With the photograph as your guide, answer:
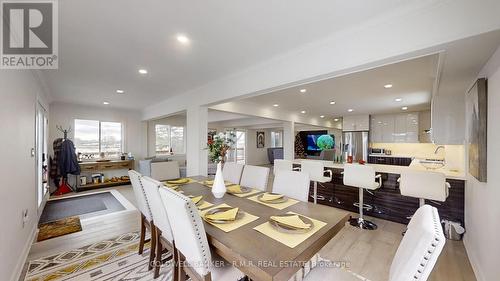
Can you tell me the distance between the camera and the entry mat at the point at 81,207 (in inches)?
144

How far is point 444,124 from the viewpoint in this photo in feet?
9.66

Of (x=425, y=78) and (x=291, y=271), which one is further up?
(x=425, y=78)

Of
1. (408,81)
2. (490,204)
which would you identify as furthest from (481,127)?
(408,81)

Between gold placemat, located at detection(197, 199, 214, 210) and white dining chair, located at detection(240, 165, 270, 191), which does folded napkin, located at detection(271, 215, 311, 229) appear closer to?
gold placemat, located at detection(197, 199, 214, 210)

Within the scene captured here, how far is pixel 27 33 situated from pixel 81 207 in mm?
3512

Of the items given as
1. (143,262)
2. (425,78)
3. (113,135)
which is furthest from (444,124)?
(113,135)

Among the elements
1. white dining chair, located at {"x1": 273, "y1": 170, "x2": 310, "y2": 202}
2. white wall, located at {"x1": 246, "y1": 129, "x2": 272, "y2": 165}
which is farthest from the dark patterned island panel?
white wall, located at {"x1": 246, "y1": 129, "x2": 272, "y2": 165}

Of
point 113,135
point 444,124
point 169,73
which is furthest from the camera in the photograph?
point 113,135

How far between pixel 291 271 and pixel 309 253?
0.18 metres

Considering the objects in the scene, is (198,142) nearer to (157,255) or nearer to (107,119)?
(157,255)

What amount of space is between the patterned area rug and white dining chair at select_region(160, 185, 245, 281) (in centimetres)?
88

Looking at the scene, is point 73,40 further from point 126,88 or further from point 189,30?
point 126,88

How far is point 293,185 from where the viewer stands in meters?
2.25

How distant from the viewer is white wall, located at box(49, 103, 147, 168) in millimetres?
5391
